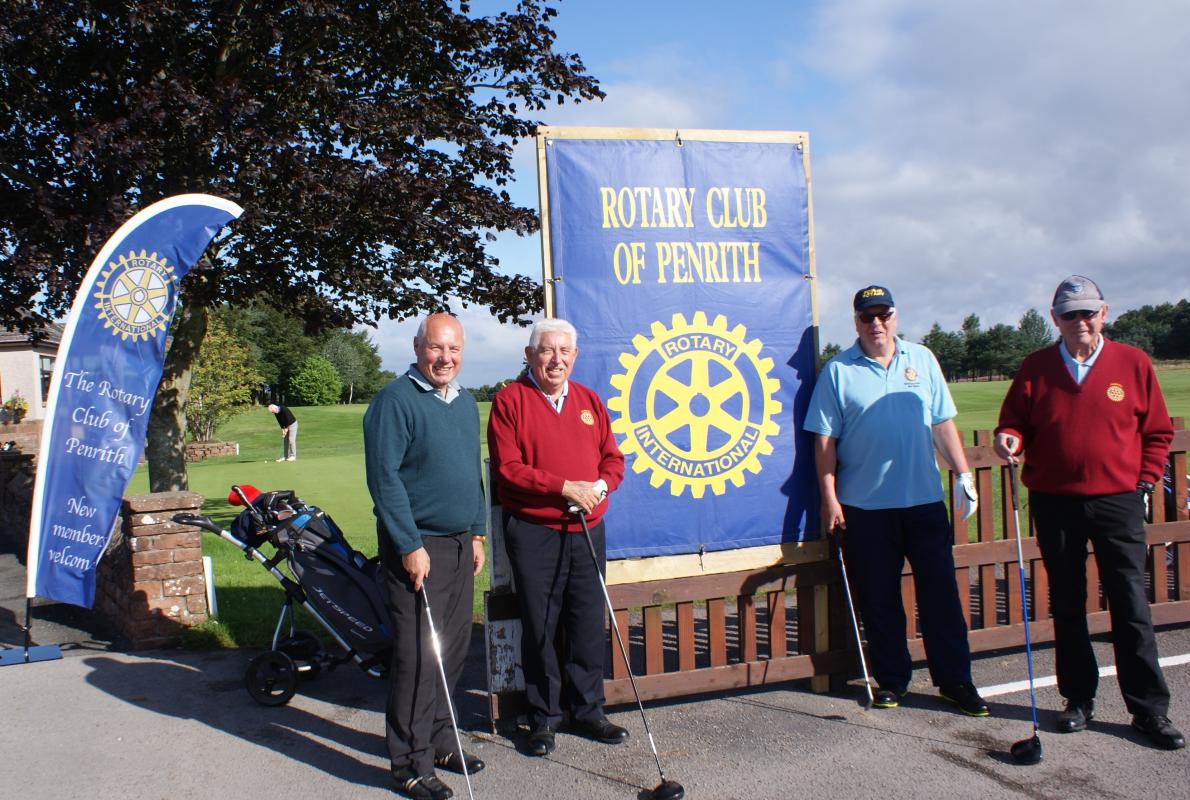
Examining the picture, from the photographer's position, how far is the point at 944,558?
447cm

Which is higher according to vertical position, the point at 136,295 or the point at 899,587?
the point at 136,295

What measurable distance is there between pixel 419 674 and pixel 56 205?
6.31m

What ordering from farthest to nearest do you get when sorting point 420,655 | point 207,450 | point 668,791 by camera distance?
point 207,450, point 420,655, point 668,791

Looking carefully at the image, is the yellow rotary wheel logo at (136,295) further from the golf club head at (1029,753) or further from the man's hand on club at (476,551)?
the golf club head at (1029,753)

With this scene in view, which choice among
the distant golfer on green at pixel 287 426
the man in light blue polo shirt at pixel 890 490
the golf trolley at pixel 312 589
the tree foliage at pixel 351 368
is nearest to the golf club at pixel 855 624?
the man in light blue polo shirt at pixel 890 490

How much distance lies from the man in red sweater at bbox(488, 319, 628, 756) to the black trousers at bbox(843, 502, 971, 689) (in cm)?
135

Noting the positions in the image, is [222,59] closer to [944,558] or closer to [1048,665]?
[944,558]

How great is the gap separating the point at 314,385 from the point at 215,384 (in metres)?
48.3

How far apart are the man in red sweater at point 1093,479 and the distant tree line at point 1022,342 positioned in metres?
64.3

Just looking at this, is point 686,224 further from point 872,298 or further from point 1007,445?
point 1007,445

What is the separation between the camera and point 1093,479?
13.4 ft

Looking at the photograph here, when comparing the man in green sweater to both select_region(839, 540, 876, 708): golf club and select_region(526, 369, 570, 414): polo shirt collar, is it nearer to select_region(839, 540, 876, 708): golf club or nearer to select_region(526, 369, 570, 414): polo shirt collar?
select_region(526, 369, 570, 414): polo shirt collar

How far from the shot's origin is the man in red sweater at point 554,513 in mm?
4074

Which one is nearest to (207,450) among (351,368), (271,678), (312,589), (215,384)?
(215,384)
